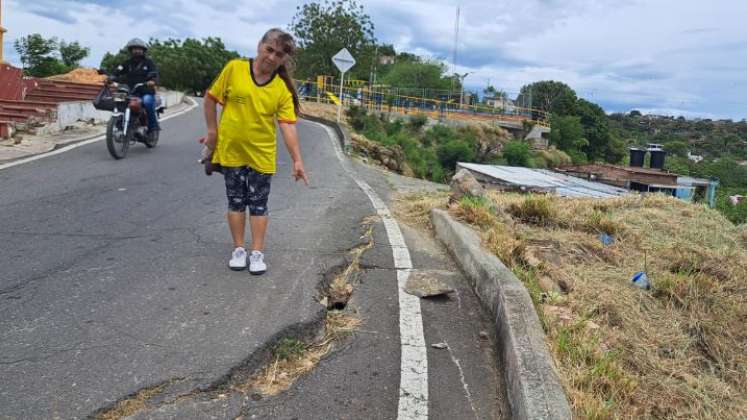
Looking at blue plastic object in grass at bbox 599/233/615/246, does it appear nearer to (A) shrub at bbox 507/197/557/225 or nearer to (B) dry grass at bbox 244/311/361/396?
(A) shrub at bbox 507/197/557/225

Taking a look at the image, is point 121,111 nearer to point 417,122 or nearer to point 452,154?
point 452,154

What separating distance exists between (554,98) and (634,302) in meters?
83.3

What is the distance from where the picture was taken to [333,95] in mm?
41312

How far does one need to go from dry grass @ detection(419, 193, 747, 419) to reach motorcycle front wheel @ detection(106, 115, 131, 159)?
16.9 ft

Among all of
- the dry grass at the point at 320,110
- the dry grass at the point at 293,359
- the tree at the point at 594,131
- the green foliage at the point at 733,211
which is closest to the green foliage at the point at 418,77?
the tree at the point at 594,131

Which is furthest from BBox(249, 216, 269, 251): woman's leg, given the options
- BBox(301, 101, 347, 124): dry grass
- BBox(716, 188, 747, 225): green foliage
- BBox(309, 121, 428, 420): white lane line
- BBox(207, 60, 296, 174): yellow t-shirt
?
BBox(301, 101, 347, 124): dry grass

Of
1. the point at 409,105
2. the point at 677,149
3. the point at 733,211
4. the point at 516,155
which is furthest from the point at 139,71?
the point at 677,149

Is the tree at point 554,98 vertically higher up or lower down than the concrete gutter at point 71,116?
higher up

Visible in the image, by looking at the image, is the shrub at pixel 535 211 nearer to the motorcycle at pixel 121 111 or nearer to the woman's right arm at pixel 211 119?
the woman's right arm at pixel 211 119

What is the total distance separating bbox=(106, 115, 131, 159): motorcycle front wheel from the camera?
9.00 meters

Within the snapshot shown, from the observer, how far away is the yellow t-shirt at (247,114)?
4059 mm

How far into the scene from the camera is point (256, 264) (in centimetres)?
434

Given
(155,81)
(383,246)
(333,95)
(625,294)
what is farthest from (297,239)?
(333,95)

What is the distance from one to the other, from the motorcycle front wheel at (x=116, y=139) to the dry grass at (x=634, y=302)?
16.9ft
